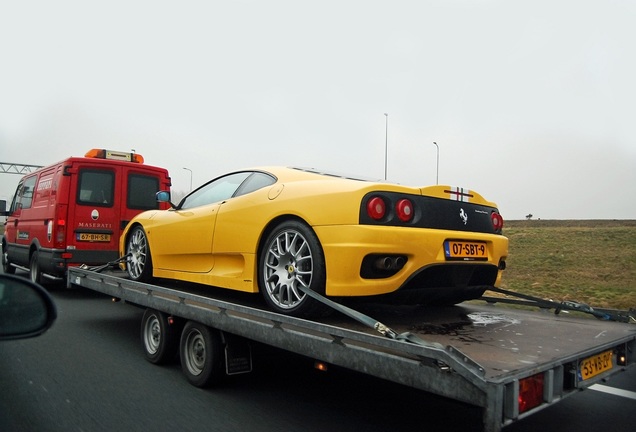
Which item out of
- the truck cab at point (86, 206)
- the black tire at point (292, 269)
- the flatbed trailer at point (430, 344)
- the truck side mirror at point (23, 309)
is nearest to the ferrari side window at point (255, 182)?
the black tire at point (292, 269)

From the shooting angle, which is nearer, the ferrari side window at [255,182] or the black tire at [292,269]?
the black tire at [292,269]

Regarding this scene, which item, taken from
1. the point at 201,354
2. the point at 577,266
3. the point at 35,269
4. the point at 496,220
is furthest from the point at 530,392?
the point at 577,266

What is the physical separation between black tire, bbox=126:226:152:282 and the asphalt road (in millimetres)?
868

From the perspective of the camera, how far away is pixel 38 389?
395 cm

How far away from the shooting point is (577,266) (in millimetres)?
12406

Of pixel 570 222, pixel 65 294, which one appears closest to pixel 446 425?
pixel 65 294

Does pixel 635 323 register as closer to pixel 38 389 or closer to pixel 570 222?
pixel 38 389

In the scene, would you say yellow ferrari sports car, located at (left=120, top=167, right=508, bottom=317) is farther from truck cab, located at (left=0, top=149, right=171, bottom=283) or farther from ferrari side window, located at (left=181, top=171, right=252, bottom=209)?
truck cab, located at (left=0, top=149, right=171, bottom=283)

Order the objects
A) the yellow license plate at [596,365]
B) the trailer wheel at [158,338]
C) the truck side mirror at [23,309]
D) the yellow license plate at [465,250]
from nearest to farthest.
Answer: the truck side mirror at [23,309] → the yellow license plate at [596,365] → the yellow license plate at [465,250] → the trailer wheel at [158,338]

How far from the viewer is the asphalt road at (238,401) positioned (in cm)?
336

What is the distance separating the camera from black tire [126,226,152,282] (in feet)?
17.7

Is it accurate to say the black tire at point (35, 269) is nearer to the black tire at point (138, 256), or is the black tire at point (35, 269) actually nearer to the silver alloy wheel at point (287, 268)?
the black tire at point (138, 256)

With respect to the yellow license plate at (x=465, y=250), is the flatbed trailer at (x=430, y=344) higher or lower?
lower

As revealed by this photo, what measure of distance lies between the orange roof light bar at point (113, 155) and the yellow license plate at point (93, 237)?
4.18ft
